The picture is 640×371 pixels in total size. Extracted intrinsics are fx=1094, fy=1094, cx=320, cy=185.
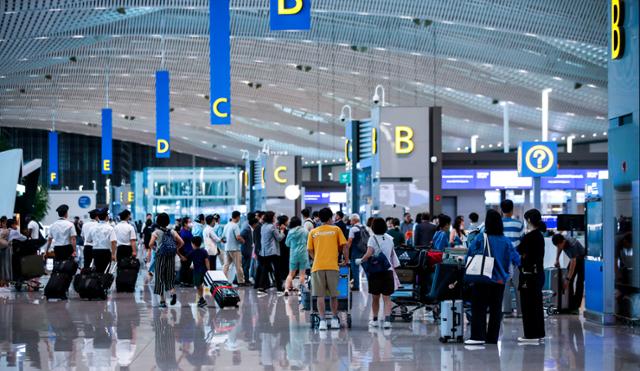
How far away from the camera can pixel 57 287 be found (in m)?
17.7

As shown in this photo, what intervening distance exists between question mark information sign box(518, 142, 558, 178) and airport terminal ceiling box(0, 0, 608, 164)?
17.8ft

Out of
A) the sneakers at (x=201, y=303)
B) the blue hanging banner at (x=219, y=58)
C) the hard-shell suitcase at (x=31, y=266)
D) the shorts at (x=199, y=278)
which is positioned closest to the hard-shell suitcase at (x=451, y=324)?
the sneakers at (x=201, y=303)

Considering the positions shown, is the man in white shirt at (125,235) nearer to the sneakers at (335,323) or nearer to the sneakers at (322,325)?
the sneakers at (335,323)

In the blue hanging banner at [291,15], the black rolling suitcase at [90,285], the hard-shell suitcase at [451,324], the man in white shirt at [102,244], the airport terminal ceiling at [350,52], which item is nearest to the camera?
the hard-shell suitcase at [451,324]

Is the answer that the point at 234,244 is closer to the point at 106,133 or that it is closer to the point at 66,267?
the point at 66,267

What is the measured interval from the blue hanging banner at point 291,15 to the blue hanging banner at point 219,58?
3.50 meters

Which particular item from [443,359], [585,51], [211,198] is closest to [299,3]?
[443,359]

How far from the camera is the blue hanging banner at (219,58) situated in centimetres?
1994

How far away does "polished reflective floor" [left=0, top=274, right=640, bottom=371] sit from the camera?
963 cm

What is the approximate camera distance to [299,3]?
16.4 m

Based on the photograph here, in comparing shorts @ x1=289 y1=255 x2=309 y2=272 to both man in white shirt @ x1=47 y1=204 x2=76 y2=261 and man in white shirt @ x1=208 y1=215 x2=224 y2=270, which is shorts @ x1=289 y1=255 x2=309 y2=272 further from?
man in white shirt @ x1=47 y1=204 x2=76 y2=261

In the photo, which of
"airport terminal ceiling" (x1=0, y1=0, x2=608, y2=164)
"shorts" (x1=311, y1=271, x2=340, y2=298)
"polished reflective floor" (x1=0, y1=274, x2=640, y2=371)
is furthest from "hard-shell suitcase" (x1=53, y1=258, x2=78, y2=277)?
"airport terminal ceiling" (x1=0, y1=0, x2=608, y2=164)

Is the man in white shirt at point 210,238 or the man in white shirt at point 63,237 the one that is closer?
the man in white shirt at point 63,237

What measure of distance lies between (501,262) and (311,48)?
89.3 ft
